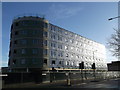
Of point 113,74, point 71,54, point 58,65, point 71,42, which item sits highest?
point 71,42

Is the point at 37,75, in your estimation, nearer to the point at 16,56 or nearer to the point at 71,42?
the point at 16,56

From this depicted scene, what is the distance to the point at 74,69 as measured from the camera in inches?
2466

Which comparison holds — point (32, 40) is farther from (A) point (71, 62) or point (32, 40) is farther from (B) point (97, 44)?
(B) point (97, 44)

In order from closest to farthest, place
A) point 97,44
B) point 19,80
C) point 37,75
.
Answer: point 19,80
point 37,75
point 97,44

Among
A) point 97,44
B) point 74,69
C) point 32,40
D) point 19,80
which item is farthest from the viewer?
point 97,44

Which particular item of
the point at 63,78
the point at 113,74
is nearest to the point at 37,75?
the point at 63,78

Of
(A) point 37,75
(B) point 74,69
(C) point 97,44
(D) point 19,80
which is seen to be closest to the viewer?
(D) point 19,80

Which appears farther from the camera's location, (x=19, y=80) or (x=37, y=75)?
(x=37, y=75)

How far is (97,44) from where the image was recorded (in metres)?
86.1

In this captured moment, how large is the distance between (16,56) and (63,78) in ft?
51.0

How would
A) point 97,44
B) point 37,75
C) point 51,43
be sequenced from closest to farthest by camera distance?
point 37,75 → point 51,43 → point 97,44

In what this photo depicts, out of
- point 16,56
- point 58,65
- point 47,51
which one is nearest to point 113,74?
point 58,65

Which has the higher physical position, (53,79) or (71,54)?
(71,54)

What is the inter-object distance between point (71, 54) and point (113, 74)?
36.3 m
